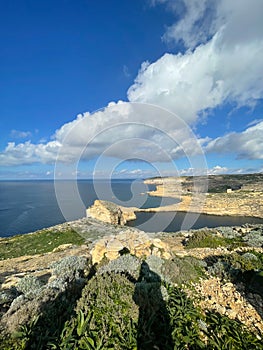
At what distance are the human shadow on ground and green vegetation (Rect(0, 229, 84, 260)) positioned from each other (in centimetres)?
1455

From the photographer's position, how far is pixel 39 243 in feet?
64.8

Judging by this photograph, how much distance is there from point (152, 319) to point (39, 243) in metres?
18.4

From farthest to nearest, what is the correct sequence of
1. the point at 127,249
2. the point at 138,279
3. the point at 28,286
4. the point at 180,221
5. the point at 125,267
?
the point at 180,221, the point at 127,249, the point at 125,267, the point at 138,279, the point at 28,286

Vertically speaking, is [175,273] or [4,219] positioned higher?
[175,273]

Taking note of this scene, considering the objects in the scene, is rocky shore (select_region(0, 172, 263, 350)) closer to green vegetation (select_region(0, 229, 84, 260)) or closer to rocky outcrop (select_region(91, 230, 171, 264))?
rocky outcrop (select_region(91, 230, 171, 264))

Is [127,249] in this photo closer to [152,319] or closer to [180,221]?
[152,319]

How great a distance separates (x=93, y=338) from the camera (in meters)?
3.57

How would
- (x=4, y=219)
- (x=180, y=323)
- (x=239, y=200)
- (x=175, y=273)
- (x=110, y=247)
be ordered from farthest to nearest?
(x=239, y=200), (x=4, y=219), (x=110, y=247), (x=175, y=273), (x=180, y=323)

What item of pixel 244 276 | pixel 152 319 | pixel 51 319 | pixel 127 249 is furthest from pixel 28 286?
pixel 244 276

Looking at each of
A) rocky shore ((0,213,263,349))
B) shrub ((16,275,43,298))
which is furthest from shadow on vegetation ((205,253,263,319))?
shrub ((16,275,43,298))

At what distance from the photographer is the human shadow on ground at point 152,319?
12.4 feet

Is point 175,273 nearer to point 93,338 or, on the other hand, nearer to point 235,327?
point 235,327

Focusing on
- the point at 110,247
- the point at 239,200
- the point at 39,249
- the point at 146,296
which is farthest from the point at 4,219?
the point at 239,200

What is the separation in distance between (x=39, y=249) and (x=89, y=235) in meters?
4.41
